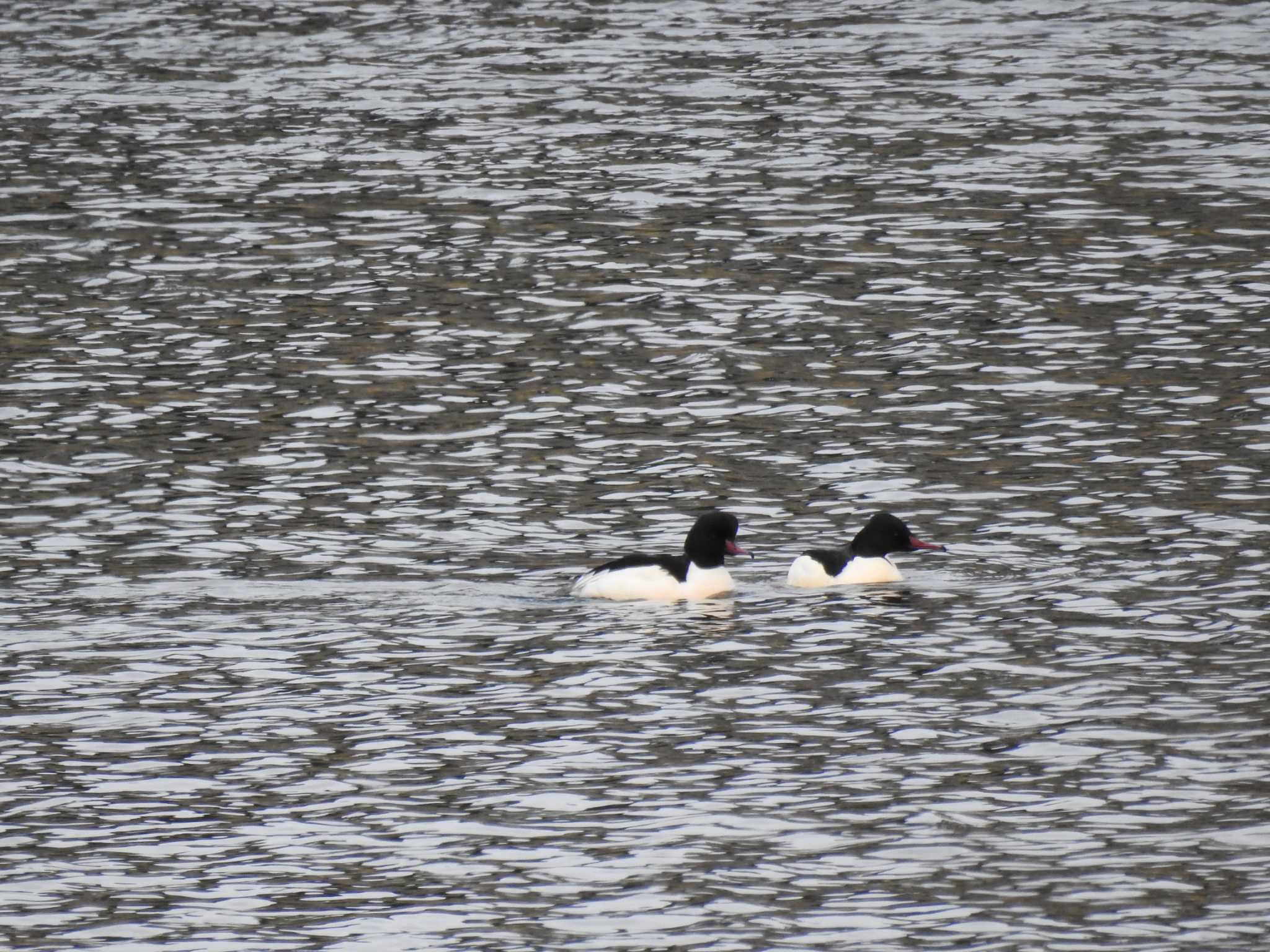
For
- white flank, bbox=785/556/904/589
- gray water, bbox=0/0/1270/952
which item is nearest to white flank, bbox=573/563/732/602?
gray water, bbox=0/0/1270/952

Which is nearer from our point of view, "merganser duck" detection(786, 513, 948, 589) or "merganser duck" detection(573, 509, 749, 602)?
"merganser duck" detection(573, 509, 749, 602)

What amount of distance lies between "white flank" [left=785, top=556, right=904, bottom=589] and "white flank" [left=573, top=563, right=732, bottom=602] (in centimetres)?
61

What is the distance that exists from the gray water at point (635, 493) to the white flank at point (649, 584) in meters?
0.16

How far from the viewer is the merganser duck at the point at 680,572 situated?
1806cm

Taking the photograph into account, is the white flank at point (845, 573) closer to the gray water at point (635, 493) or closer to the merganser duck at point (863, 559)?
the merganser duck at point (863, 559)

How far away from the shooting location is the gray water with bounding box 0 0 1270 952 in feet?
42.2

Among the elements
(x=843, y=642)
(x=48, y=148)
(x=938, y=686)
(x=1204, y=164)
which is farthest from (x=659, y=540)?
(x=48, y=148)

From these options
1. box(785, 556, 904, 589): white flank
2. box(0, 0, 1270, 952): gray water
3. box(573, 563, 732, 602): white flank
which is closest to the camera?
box(0, 0, 1270, 952): gray water

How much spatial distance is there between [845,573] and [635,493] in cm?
319

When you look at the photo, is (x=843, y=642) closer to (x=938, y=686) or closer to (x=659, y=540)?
(x=938, y=686)

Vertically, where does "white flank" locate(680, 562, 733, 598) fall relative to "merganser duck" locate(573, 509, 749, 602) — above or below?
below

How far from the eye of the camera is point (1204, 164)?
109ft

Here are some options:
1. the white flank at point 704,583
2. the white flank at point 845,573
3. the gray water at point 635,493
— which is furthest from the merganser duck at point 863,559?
the white flank at point 704,583

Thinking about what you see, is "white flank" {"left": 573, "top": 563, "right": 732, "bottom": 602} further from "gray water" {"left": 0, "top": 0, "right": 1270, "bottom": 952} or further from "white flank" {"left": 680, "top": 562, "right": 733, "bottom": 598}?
"gray water" {"left": 0, "top": 0, "right": 1270, "bottom": 952}
